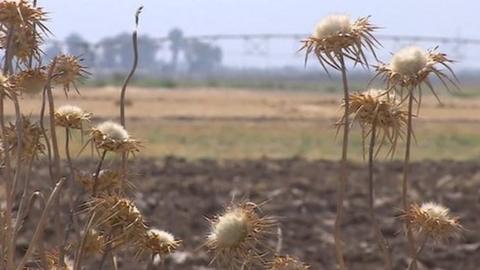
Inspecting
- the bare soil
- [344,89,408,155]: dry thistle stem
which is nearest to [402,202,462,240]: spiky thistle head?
[344,89,408,155]: dry thistle stem

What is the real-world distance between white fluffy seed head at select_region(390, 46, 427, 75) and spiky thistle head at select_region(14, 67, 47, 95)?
557 millimetres

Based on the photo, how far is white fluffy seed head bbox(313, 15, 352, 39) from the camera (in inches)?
64.6

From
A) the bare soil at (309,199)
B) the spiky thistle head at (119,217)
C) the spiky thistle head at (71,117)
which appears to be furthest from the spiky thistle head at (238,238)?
the bare soil at (309,199)

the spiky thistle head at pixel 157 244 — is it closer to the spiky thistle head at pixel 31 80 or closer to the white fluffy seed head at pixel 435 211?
the spiky thistle head at pixel 31 80

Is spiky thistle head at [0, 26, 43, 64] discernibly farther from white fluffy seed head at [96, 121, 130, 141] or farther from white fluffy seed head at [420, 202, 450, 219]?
white fluffy seed head at [420, 202, 450, 219]

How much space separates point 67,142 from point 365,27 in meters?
0.49

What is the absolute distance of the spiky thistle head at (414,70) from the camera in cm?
164

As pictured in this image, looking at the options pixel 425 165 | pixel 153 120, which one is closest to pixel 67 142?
pixel 425 165

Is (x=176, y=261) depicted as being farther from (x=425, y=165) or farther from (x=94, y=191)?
(x=425, y=165)

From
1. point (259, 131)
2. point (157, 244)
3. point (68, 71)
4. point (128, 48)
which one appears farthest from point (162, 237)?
point (259, 131)

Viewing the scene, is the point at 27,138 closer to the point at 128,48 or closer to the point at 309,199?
the point at 309,199

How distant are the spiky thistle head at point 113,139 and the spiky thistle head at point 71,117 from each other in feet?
0.36

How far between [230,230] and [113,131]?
0.25 metres

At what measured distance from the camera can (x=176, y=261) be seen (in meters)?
10.7
